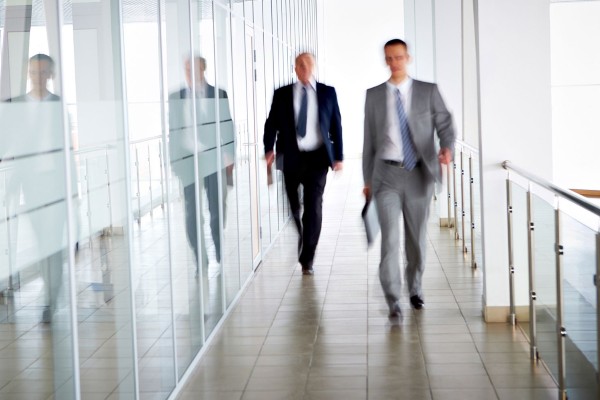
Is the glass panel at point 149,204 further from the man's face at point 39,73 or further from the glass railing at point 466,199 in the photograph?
the glass railing at point 466,199

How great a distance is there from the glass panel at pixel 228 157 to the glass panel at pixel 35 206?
10.6 ft

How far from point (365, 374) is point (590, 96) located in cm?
1778

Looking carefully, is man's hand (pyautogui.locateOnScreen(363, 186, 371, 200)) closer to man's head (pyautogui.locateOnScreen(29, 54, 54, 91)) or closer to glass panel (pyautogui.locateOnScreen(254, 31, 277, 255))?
glass panel (pyautogui.locateOnScreen(254, 31, 277, 255))

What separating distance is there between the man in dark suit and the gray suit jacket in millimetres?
A: 1614

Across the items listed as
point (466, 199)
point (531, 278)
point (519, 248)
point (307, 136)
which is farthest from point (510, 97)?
point (466, 199)

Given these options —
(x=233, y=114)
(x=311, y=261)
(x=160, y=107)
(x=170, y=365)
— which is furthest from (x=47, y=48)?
(x=311, y=261)

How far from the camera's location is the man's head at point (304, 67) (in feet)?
24.4

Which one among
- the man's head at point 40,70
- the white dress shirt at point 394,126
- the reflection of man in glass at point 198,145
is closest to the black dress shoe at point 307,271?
the reflection of man in glass at point 198,145

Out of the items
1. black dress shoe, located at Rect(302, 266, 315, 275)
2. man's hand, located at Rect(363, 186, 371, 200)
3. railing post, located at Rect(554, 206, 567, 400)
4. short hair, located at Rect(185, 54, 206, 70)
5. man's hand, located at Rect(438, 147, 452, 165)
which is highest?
short hair, located at Rect(185, 54, 206, 70)

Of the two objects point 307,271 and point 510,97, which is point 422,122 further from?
point 307,271

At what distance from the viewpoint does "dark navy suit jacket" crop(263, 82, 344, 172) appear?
7434mm

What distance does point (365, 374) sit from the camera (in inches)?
188

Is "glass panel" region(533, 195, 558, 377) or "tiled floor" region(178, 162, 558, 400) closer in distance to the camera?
"glass panel" region(533, 195, 558, 377)

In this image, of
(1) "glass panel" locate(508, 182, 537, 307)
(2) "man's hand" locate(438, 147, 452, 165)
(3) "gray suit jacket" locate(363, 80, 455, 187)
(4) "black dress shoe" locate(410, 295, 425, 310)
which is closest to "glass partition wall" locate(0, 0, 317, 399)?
(3) "gray suit jacket" locate(363, 80, 455, 187)
